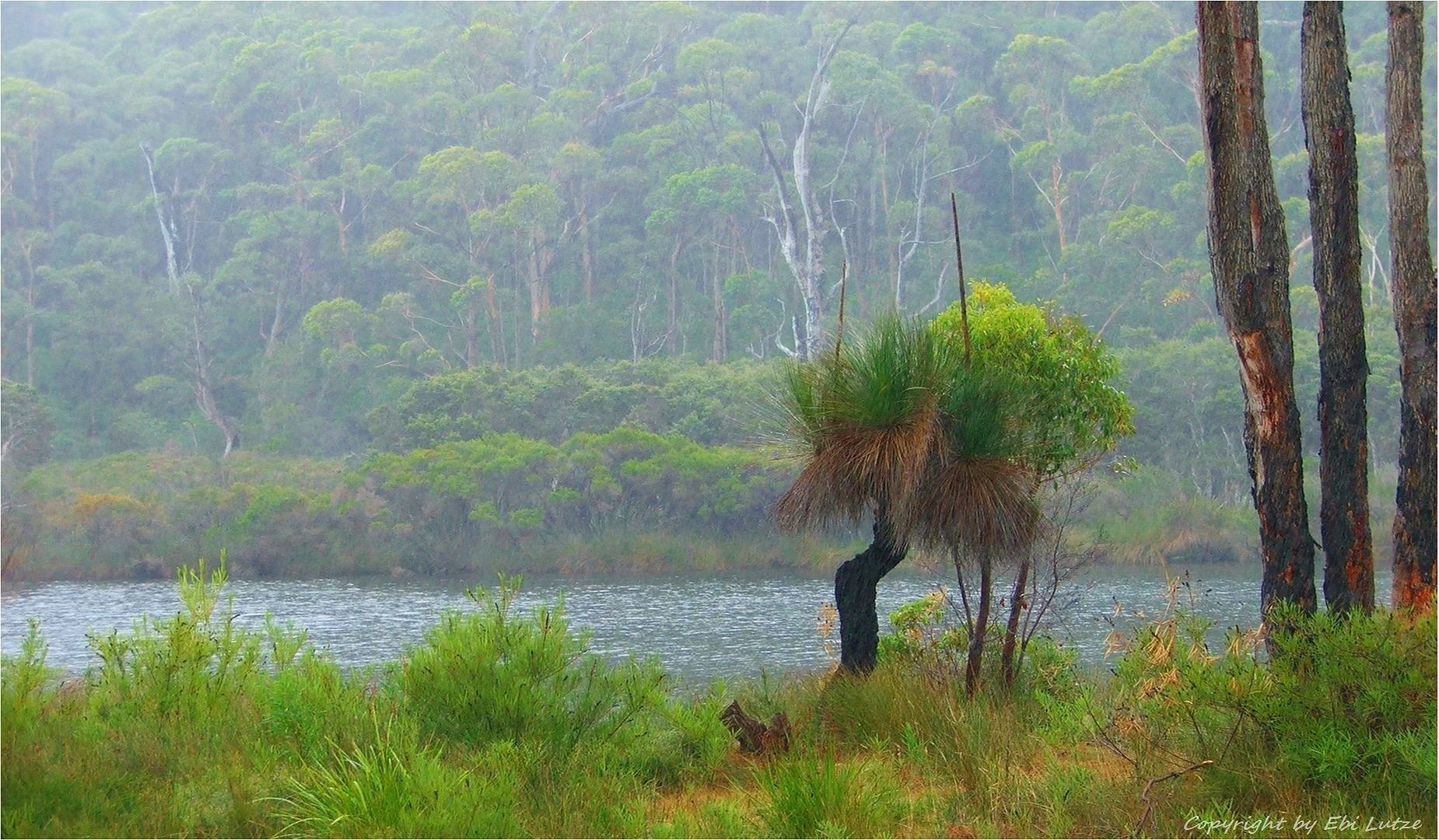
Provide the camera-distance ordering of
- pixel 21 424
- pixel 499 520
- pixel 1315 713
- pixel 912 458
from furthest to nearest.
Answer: pixel 21 424 → pixel 499 520 → pixel 912 458 → pixel 1315 713

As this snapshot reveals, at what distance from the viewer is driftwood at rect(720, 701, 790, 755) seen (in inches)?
A: 264

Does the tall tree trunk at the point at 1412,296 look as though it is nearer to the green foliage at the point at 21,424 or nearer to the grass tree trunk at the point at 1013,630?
the grass tree trunk at the point at 1013,630

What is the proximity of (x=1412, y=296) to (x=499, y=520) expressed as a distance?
26.9 m

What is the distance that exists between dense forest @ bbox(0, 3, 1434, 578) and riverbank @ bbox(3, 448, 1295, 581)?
2.36m

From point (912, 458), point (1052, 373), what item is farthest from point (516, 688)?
point (1052, 373)

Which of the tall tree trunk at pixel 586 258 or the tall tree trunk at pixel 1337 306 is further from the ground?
the tall tree trunk at pixel 586 258

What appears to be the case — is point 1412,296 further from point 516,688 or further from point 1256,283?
point 516,688

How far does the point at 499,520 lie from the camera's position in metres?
33.4

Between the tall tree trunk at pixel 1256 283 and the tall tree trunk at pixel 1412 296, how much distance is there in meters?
1.55

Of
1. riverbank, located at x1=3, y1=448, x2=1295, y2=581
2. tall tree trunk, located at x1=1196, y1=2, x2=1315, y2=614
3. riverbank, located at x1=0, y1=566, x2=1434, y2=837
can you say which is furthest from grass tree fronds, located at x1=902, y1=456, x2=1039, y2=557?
riverbank, located at x1=3, y1=448, x2=1295, y2=581

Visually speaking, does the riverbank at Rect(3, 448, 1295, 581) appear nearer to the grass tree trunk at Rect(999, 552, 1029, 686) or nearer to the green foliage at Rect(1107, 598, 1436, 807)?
the grass tree trunk at Rect(999, 552, 1029, 686)

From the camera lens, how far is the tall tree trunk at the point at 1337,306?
24.2 ft

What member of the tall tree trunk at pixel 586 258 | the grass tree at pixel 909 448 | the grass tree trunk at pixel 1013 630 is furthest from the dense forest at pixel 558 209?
the grass tree at pixel 909 448

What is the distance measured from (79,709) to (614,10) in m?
51.3
